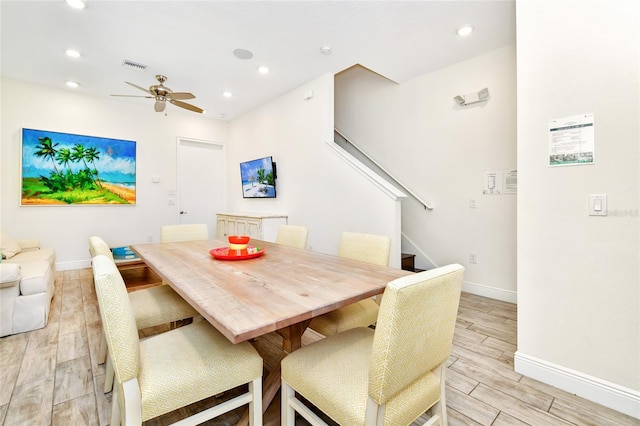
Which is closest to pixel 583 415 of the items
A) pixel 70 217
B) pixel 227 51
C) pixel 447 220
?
pixel 447 220

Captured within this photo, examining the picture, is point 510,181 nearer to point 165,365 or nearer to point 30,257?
point 165,365

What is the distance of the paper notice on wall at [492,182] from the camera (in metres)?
3.12

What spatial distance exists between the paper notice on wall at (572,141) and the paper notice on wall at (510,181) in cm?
145

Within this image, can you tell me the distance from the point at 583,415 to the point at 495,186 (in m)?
2.24

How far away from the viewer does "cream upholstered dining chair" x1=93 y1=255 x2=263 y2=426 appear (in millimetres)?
932

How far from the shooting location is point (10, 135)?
4.04 metres

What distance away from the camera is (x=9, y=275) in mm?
2297

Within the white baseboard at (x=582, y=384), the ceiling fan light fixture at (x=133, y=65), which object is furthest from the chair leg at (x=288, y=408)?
the ceiling fan light fixture at (x=133, y=65)

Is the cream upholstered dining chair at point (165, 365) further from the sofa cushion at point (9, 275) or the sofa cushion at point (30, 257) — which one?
the sofa cushion at point (30, 257)

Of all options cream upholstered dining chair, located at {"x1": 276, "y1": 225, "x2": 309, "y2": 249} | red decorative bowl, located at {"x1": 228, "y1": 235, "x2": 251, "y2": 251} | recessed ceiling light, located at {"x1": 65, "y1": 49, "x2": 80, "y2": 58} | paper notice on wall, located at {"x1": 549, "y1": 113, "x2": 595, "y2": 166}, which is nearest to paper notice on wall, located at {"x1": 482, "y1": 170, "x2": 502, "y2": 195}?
paper notice on wall, located at {"x1": 549, "y1": 113, "x2": 595, "y2": 166}

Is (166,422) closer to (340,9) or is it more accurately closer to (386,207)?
(386,207)

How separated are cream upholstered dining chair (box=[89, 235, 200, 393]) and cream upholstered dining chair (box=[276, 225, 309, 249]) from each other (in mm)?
1029

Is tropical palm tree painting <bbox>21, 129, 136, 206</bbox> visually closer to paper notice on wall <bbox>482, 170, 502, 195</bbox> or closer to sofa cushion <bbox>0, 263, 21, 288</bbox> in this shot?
sofa cushion <bbox>0, 263, 21, 288</bbox>

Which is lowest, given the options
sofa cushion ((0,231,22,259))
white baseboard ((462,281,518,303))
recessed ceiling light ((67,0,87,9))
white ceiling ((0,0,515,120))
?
white baseboard ((462,281,518,303))
